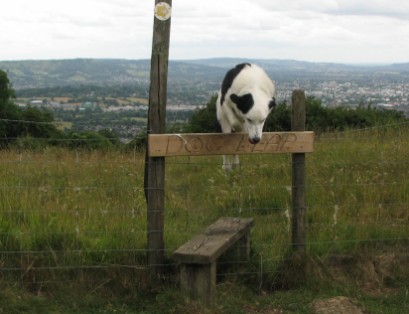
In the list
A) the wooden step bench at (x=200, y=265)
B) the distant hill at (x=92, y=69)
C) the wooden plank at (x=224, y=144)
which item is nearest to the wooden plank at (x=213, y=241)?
the wooden step bench at (x=200, y=265)

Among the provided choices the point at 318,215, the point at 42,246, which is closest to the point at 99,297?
the point at 42,246

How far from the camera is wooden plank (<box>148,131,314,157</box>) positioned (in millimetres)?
6062

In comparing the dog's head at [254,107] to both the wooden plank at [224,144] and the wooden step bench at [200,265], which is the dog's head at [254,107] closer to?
the wooden plank at [224,144]

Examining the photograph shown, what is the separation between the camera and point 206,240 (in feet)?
19.8

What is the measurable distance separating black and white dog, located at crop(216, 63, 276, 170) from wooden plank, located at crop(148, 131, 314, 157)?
11cm

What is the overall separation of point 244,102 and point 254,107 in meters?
0.27

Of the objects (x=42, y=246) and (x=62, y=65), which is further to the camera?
(x=62, y=65)

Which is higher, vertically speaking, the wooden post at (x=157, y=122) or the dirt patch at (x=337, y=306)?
the wooden post at (x=157, y=122)

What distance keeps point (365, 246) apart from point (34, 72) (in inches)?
4255

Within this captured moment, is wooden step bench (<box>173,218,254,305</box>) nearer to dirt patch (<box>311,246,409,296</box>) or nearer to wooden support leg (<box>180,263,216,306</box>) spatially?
wooden support leg (<box>180,263,216,306</box>)

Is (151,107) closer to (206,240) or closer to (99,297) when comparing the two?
(206,240)

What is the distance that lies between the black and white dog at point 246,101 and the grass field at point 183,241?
95 cm

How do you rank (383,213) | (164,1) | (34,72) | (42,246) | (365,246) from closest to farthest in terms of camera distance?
(164,1), (42,246), (365,246), (383,213), (34,72)

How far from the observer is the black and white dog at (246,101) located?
24.5ft
